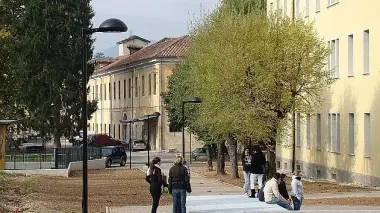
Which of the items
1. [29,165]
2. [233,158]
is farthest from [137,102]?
[233,158]

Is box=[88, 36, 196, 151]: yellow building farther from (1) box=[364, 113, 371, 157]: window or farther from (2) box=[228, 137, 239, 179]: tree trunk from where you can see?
(1) box=[364, 113, 371, 157]: window

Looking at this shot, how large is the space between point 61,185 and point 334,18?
15.9 m

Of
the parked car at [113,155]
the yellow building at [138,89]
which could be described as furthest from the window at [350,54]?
the yellow building at [138,89]

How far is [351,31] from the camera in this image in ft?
127

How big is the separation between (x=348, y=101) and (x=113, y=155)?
26574 millimetres

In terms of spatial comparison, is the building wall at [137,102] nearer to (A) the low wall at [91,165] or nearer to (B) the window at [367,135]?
(A) the low wall at [91,165]

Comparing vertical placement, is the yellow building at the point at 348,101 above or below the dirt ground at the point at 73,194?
above

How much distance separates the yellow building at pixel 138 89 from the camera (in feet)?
282

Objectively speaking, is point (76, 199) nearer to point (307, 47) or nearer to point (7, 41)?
point (307, 47)

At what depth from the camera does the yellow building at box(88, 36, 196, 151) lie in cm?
8581

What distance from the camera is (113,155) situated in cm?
6188

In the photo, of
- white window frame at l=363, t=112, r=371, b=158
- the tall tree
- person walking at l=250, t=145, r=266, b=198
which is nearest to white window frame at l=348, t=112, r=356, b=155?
white window frame at l=363, t=112, r=371, b=158

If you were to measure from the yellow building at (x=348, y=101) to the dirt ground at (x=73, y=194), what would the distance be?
943 cm

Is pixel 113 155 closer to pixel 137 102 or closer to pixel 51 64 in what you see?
pixel 51 64
